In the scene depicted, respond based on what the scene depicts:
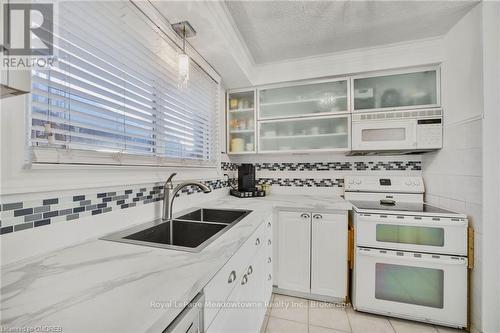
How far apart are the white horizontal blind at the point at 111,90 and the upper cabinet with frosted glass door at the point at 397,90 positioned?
1711 millimetres

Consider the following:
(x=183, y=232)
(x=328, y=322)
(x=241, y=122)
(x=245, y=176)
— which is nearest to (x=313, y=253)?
(x=328, y=322)

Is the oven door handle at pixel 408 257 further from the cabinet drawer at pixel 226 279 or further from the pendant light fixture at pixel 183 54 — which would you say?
the pendant light fixture at pixel 183 54

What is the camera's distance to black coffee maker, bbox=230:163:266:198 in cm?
235

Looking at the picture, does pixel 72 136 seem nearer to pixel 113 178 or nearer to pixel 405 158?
pixel 113 178

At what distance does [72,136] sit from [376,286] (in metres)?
2.21

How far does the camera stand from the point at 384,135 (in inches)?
79.4

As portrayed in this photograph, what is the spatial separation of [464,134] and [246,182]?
1914 mm

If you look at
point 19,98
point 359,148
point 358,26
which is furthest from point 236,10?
point 359,148

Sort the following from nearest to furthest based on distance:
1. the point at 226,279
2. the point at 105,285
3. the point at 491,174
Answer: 1. the point at 105,285
2. the point at 226,279
3. the point at 491,174

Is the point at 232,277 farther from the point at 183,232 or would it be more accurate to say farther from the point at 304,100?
the point at 304,100

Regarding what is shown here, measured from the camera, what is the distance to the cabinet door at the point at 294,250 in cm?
189

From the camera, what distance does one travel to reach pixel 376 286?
169cm

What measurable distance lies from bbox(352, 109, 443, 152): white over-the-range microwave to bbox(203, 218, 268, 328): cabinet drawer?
155 cm

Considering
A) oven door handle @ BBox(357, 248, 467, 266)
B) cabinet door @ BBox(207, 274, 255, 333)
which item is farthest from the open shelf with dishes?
cabinet door @ BBox(207, 274, 255, 333)
